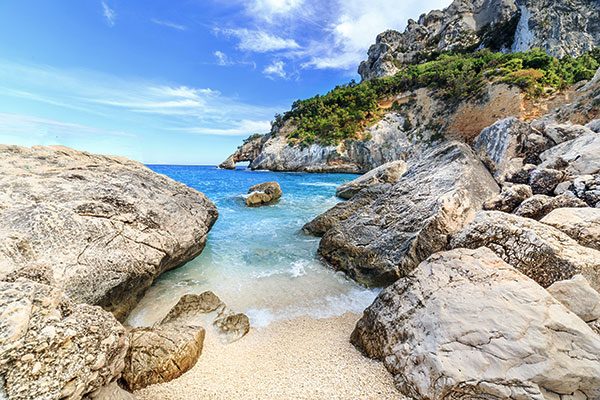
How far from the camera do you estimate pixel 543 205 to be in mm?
4012

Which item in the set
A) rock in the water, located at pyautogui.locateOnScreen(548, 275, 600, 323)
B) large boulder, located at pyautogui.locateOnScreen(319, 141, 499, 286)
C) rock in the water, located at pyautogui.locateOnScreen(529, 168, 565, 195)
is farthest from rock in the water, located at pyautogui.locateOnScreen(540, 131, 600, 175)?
rock in the water, located at pyautogui.locateOnScreen(548, 275, 600, 323)

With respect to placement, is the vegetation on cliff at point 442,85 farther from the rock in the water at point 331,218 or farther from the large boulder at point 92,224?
the large boulder at point 92,224

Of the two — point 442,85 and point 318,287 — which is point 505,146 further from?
point 442,85

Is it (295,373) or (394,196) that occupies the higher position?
(394,196)

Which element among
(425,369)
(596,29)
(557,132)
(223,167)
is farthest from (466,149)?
(223,167)

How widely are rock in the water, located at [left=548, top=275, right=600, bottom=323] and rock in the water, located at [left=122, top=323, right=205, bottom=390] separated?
431cm

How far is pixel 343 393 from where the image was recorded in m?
2.56

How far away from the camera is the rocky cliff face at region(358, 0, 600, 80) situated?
3572 centimetres

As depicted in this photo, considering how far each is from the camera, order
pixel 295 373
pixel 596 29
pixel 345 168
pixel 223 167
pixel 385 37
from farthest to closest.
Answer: pixel 385 37
pixel 223 167
pixel 345 168
pixel 596 29
pixel 295 373

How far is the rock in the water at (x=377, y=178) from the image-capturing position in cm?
1612

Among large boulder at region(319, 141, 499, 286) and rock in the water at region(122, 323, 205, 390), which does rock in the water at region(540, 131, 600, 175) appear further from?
rock in the water at region(122, 323, 205, 390)

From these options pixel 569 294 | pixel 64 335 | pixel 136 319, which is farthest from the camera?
pixel 136 319

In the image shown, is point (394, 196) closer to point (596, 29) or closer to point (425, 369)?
point (425, 369)

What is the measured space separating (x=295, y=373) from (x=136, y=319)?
3.18 metres
